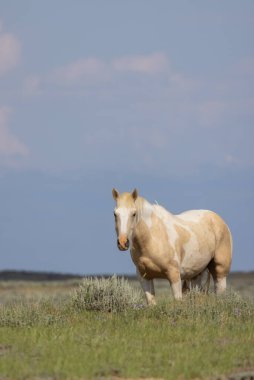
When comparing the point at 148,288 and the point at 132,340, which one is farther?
the point at 148,288

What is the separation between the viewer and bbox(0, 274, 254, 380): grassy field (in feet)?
41.8

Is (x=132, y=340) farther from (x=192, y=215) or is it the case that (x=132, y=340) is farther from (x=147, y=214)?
(x=192, y=215)

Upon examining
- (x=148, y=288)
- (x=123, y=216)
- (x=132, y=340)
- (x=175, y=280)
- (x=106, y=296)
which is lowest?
(x=132, y=340)

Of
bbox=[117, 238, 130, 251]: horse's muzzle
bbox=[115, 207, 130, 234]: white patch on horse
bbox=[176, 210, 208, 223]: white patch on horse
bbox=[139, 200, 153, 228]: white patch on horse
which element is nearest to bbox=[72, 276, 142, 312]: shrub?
bbox=[139, 200, 153, 228]: white patch on horse

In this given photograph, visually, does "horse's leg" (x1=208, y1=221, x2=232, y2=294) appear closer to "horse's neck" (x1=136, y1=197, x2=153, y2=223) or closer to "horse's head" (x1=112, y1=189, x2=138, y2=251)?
"horse's neck" (x1=136, y1=197, x2=153, y2=223)

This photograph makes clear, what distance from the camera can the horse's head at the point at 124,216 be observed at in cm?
1686

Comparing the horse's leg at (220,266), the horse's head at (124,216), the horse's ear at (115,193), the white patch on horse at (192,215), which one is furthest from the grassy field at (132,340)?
the horse's ear at (115,193)

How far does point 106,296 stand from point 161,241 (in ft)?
5.02

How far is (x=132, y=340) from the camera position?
48.5 feet

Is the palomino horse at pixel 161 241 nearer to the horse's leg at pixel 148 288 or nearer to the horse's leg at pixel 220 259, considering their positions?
the horse's leg at pixel 148 288

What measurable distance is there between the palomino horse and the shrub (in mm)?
386

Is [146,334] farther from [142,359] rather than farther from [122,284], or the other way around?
[122,284]

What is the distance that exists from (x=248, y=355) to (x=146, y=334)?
2.18 metres

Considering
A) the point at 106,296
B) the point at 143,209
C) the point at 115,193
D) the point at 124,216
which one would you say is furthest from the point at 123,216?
the point at 106,296
